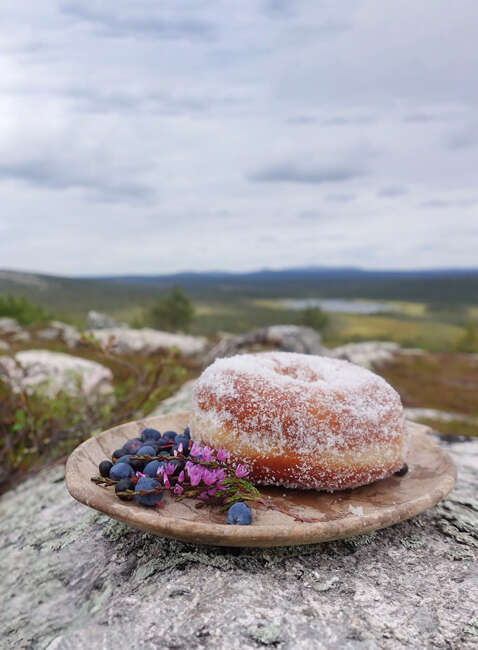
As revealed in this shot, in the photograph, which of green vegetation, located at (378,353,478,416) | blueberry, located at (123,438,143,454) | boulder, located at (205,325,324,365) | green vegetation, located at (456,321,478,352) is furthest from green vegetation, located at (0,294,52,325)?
green vegetation, located at (456,321,478,352)

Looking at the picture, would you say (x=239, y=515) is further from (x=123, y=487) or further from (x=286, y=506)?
(x=123, y=487)

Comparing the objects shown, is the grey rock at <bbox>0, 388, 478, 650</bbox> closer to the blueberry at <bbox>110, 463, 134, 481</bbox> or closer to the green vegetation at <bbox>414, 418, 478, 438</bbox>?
the blueberry at <bbox>110, 463, 134, 481</bbox>

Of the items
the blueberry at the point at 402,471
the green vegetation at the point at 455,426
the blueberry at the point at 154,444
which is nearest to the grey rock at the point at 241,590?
the blueberry at the point at 402,471

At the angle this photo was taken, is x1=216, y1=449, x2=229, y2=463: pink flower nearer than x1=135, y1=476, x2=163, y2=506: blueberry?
No

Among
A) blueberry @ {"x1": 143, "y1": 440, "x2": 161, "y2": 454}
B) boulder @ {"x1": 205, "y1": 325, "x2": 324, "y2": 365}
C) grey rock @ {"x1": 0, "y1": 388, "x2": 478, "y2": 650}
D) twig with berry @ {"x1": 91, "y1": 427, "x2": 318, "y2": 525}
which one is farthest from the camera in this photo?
boulder @ {"x1": 205, "y1": 325, "x2": 324, "y2": 365}

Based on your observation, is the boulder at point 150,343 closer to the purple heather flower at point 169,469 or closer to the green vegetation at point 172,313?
the purple heather flower at point 169,469
